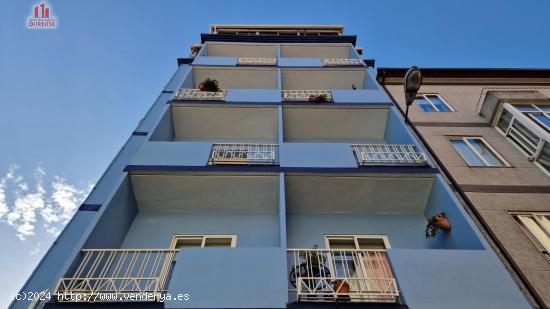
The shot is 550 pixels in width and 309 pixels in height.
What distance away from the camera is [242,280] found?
16.8 ft

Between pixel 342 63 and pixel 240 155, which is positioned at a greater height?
pixel 342 63

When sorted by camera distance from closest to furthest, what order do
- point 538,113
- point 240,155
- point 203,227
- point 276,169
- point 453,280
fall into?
point 453,280, point 203,227, point 276,169, point 240,155, point 538,113

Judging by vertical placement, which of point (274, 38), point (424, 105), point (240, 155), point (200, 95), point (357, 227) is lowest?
point (357, 227)

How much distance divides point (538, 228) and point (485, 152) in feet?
10.6

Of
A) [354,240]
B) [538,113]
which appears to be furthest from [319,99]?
[538,113]

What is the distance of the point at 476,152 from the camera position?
384 inches

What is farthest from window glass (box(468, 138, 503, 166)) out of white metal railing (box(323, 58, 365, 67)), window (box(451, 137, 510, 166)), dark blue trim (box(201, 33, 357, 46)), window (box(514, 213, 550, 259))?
dark blue trim (box(201, 33, 357, 46))

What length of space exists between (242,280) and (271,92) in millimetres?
7467

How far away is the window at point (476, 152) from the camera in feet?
30.6

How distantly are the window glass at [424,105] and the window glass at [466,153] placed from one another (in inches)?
84.8

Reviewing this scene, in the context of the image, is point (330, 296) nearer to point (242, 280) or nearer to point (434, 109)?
point (242, 280)

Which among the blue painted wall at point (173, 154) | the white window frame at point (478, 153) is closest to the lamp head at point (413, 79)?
the white window frame at point (478, 153)

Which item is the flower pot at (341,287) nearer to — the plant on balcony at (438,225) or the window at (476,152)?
the plant on balcony at (438,225)

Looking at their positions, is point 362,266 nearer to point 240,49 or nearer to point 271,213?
point 271,213
